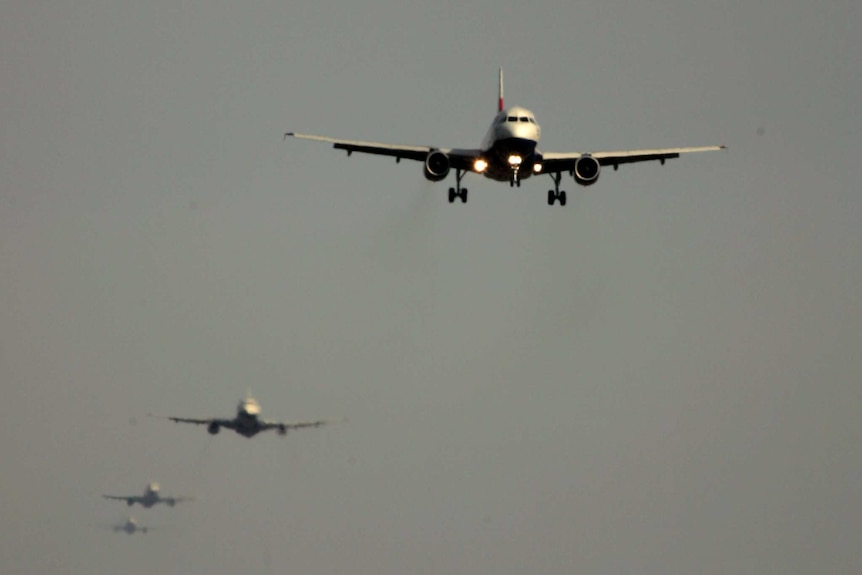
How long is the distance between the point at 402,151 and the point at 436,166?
147 inches

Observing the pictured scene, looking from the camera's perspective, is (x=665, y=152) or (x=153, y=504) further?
(x=153, y=504)

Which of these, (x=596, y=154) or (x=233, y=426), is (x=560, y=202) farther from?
(x=233, y=426)

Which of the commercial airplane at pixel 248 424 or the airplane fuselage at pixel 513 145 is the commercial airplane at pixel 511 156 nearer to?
the airplane fuselage at pixel 513 145

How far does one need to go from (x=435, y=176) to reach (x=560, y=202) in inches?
345

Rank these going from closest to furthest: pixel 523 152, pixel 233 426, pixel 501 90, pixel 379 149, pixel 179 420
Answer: pixel 523 152, pixel 379 149, pixel 501 90, pixel 179 420, pixel 233 426

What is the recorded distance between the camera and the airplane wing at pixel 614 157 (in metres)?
87.9

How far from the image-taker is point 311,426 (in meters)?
170

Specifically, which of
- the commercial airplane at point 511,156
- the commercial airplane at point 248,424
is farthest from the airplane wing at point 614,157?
the commercial airplane at point 248,424

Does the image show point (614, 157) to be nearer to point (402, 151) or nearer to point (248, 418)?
→ point (402, 151)

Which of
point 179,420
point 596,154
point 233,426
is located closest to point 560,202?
point 596,154

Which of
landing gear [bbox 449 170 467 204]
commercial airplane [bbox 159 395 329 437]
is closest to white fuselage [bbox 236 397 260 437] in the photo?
commercial airplane [bbox 159 395 329 437]

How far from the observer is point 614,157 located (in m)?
90.9

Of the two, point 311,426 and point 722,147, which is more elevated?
point 311,426

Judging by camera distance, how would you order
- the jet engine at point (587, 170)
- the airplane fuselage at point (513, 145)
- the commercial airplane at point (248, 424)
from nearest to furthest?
1. the airplane fuselage at point (513, 145)
2. the jet engine at point (587, 170)
3. the commercial airplane at point (248, 424)
